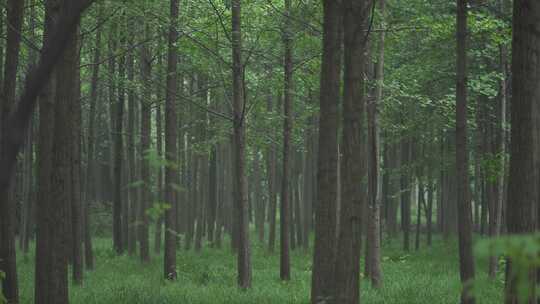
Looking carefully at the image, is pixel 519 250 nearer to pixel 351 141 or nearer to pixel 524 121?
pixel 524 121

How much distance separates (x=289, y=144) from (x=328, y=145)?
28.1ft

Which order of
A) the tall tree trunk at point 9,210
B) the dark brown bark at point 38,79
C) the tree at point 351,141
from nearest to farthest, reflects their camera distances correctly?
the dark brown bark at point 38,79 → the tree at point 351,141 → the tall tree trunk at point 9,210

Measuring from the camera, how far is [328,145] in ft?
32.0

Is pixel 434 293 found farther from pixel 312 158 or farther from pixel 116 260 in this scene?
pixel 312 158

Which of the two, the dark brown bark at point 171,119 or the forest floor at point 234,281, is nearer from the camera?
the forest floor at point 234,281

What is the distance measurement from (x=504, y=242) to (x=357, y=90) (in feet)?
22.0

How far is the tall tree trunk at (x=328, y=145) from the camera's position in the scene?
9695 millimetres

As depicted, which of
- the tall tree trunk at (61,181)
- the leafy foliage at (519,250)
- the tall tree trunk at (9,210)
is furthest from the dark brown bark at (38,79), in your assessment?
the tall tree trunk at (9,210)

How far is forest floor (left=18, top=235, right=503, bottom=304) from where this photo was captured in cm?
1368

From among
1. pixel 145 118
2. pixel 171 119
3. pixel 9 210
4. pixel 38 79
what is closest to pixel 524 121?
pixel 38 79

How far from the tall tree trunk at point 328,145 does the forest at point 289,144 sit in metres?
0.02

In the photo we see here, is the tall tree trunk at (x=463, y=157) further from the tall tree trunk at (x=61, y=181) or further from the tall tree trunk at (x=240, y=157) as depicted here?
the tall tree trunk at (x=240, y=157)

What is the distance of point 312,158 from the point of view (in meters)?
29.9

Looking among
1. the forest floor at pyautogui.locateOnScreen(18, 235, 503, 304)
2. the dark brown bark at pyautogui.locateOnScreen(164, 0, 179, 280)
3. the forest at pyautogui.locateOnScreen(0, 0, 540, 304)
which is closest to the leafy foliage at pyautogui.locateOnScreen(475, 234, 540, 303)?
the forest at pyautogui.locateOnScreen(0, 0, 540, 304)
